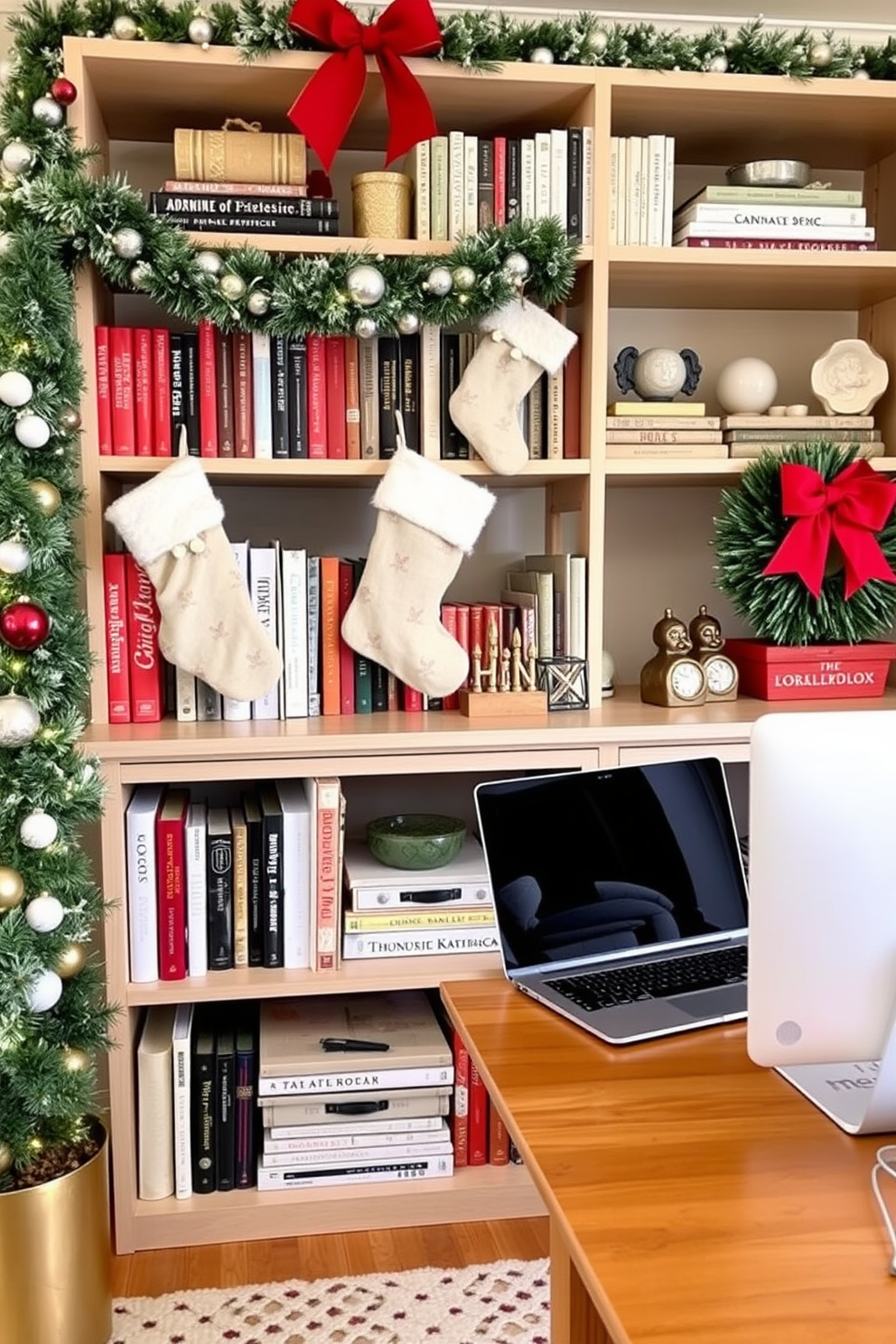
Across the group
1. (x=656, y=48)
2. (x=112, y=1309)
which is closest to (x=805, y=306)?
(x=656, y=48)

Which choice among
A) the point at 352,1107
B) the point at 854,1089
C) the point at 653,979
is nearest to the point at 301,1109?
the point at 352,1107

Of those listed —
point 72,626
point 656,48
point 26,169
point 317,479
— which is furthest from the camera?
point 317,479

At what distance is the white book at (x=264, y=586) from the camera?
2.08 metres

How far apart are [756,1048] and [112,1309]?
131 centimetres

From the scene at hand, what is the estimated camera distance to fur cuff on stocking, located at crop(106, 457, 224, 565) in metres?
1.96

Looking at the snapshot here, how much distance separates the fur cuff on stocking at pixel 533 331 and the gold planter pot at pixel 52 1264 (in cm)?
151

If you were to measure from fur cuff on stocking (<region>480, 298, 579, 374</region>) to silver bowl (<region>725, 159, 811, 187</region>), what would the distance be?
1.57ft

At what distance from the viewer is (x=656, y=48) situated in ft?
6.81

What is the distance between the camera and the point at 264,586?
2088 mm

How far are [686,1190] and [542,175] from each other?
1739mm

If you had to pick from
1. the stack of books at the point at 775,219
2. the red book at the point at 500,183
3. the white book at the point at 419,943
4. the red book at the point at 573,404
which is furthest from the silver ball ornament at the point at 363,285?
the white book at the point at 419,943

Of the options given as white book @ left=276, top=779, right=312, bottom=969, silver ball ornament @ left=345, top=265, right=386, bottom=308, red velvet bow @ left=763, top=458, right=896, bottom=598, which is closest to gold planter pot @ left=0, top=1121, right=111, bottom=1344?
white book @ left=276, top=779, right=312, bottom=969

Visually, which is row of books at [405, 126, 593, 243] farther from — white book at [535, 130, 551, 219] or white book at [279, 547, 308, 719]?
white book at [279, 547, 308, 719]

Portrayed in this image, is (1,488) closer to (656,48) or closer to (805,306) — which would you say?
(656,48)
